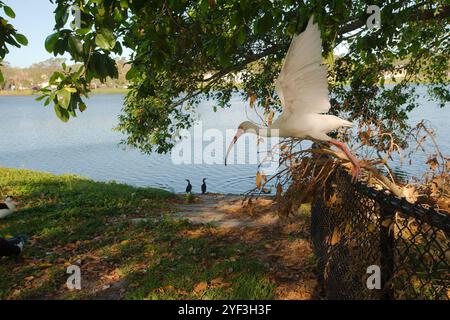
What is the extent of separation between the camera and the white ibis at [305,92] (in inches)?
98.9

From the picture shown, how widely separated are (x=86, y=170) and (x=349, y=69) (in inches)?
697

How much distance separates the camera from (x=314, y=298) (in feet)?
13.6

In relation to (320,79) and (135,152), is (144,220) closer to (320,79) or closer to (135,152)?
(320,79)

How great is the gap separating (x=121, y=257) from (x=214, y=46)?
353 cm

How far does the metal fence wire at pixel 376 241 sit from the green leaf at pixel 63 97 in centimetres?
234

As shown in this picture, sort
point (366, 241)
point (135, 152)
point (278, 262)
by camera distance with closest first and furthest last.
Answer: point (366, 241), point (278, 262), point (135, 152)

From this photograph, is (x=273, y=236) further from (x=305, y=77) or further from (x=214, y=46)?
(x=305, y=77)

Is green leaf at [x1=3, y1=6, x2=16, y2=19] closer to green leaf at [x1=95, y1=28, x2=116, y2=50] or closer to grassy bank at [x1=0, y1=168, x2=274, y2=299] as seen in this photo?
green leaf at [x1=95, y1=28, x2=116, y2=50]

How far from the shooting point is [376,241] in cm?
271

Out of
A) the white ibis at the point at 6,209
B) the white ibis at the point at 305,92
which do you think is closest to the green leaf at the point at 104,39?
the white ibis at the point at 305,92

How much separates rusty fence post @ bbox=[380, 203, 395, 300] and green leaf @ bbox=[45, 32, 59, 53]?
265 centimetres

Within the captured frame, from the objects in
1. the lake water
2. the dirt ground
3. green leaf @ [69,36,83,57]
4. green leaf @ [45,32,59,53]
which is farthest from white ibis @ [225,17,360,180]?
the lake water

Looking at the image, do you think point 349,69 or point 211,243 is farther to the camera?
point 349,69

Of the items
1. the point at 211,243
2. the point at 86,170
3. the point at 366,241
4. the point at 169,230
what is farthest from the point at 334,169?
the point at 86,170
